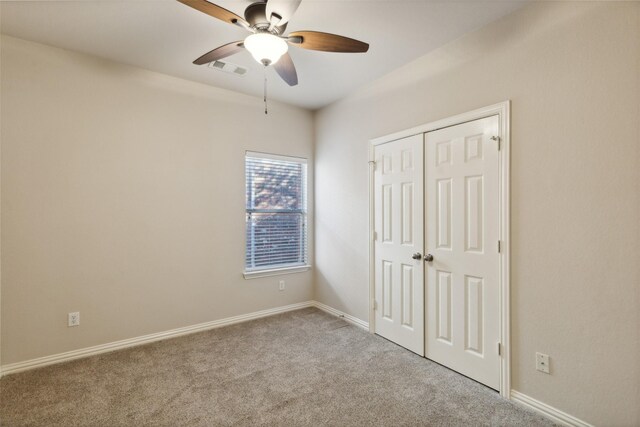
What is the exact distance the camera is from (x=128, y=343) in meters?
3.04

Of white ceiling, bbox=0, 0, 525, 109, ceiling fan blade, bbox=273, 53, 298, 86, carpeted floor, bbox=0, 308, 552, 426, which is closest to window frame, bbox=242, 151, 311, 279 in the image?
carpeted floor, bbox=0, 308, 552, 426

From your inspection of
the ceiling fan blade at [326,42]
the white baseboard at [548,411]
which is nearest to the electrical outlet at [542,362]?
the white baseboard at [548,411]

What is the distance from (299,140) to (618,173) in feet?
10.6

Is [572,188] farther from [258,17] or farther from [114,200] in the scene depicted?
[114,200]

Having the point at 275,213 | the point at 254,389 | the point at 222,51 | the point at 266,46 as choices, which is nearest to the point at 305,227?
the point at 275,213

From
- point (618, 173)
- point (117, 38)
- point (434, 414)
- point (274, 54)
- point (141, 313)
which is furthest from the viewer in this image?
point (141, 313)

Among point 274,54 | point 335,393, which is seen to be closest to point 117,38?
point 274,54

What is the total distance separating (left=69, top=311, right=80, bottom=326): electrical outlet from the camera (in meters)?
2.79

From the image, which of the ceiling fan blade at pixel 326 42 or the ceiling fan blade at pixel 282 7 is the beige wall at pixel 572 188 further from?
the ceiling fan blade at pixel 282 7

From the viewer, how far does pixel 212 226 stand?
356 centimetres

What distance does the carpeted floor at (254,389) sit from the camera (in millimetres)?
1996

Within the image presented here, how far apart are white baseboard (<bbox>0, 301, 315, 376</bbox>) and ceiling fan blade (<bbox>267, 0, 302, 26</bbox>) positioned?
3.11 m

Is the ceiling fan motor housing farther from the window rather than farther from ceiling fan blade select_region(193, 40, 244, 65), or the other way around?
the window

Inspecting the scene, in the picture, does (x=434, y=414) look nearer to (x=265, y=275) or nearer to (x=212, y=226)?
(x=265, y=275)
